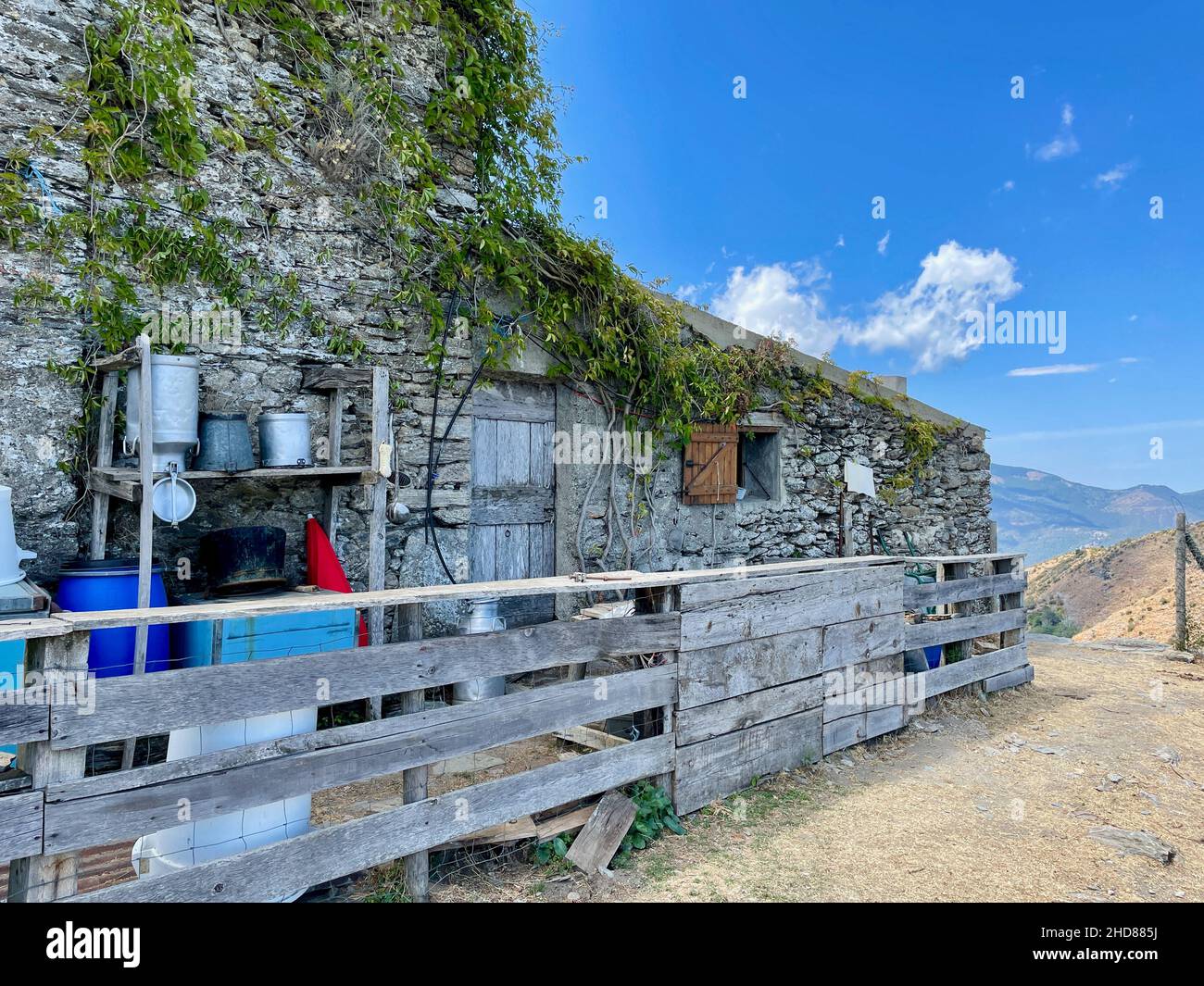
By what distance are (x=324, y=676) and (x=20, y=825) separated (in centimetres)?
94

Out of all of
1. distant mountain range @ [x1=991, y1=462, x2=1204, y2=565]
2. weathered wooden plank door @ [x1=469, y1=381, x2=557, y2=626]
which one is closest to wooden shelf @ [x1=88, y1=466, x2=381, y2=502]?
weathered wooden plank door @ [x1=469, y1=381, x2=557, y2=626]

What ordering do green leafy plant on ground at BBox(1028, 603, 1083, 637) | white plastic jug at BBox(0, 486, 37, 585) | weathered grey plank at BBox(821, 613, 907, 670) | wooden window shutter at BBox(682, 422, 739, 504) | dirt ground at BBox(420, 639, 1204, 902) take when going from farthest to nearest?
green leafy plant on ground at BBox(1028, 603, 1083, 637) < wooden window shutter at BBox(682, 422, 739, 504) < weathered grey plank at BBox(821, 613, 907, 670) < white plastic jug at BBox(0, 486, 37, 585) < dirt ground at BBox(420, 639, 1204, 902)

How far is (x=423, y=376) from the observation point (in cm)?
573

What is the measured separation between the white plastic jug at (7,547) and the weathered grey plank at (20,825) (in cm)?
205

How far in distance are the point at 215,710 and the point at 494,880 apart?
4.73 feet

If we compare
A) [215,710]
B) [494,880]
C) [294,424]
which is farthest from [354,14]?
[494,880]

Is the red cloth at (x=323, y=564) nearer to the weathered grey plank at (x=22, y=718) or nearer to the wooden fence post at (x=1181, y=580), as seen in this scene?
the weathered grey plank at (x=22, y=718)

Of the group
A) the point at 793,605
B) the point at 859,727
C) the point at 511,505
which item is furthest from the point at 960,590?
the point at 511,505

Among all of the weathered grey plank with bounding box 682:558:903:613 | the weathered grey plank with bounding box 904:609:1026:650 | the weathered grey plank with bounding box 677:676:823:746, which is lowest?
the weathered grey plank with bounding box 677:676:823:746

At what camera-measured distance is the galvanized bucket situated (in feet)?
17.0

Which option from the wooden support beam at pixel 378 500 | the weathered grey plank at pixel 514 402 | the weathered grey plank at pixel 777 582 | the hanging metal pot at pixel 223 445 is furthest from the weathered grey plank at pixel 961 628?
the hanging metal pot at pixel 223 445

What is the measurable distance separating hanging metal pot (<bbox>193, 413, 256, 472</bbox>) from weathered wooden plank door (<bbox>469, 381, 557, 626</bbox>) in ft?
6.68

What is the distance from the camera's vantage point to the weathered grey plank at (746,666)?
Result: 391 cm

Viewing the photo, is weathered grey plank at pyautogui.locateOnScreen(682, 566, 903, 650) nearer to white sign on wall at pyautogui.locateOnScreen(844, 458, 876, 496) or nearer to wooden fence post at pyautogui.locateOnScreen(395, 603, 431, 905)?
wooden fence post at pyautogui.locateOnScreen(395, 603, 431, 905)
